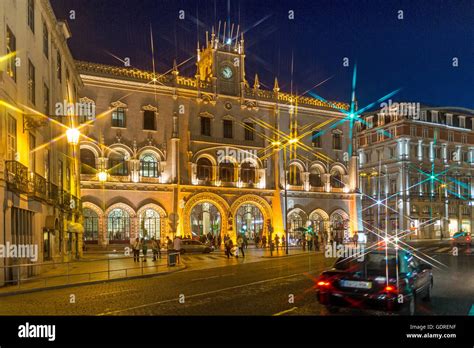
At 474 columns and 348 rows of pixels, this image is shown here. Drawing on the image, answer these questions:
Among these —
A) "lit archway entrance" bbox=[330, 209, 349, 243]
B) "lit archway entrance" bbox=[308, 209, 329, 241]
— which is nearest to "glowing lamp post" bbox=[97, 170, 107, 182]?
"lit archway entrance" bbox=[308, 209, 329, 241]

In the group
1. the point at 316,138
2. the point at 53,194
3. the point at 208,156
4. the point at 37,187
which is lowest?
the point at 53,194

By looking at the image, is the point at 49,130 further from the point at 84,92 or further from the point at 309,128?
the point at 309,128

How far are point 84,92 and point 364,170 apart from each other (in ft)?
153

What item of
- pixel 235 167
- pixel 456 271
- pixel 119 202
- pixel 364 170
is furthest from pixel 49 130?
pixel 364 170

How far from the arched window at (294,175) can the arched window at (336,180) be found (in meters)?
4.26

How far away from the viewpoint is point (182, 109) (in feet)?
159

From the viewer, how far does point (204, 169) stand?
4916 centimetres

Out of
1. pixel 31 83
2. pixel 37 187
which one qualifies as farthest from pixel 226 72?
pixel 37 187

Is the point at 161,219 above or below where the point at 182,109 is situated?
below

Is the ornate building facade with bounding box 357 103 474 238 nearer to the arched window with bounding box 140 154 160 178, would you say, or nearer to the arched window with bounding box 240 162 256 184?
the arched window with bounding box 240 162 256 184

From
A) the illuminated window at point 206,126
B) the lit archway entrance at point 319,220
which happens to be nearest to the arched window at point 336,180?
the lit archway entrance at point 319,220

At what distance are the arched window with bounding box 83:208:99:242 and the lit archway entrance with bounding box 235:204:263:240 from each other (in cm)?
1318

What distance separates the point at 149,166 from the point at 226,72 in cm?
1233

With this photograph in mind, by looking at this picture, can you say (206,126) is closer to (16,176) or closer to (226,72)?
(226,72)
